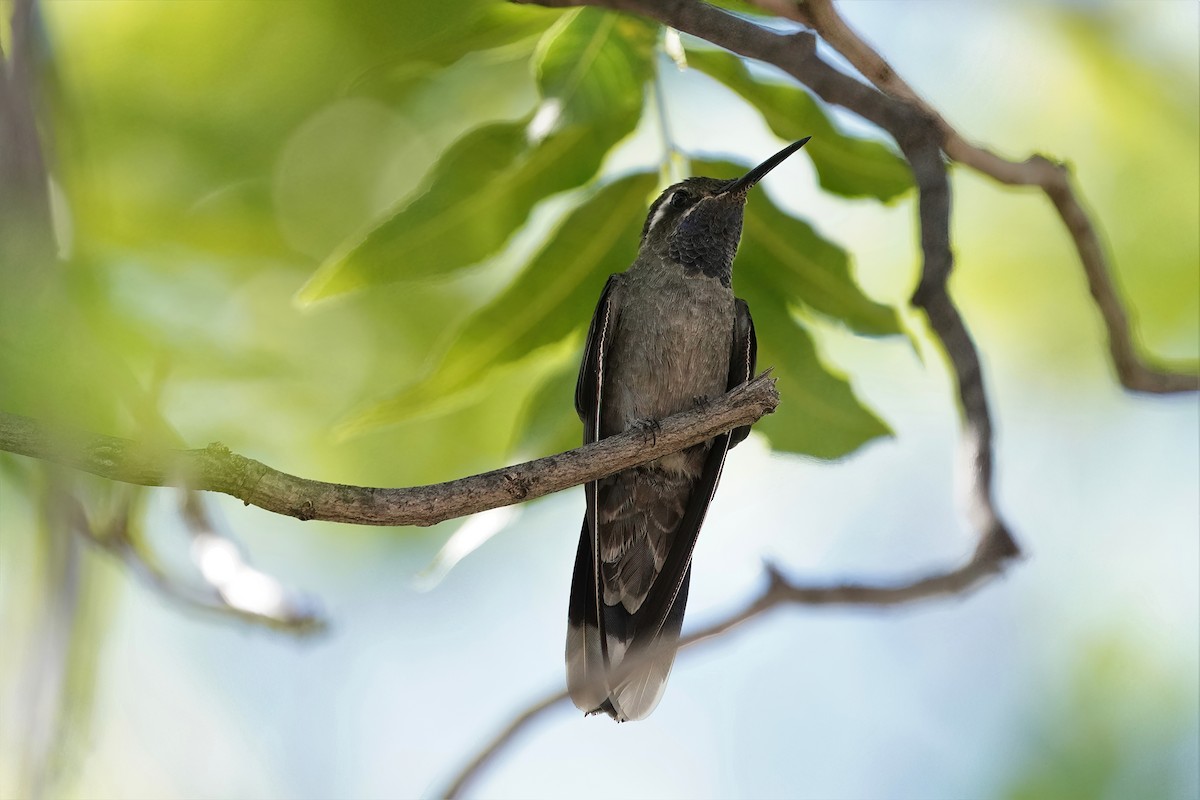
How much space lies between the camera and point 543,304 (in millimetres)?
4258

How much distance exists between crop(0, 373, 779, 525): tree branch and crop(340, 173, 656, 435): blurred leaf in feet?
1.89

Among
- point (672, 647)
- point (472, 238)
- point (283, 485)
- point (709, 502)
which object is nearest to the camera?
point (283, 485)

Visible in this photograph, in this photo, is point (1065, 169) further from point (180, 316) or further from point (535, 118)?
point (180, 316)

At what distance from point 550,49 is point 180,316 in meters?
2.09

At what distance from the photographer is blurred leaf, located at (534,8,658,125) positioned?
3.80 meters

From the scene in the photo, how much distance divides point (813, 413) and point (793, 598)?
71cm

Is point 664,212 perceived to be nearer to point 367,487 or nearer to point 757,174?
point 757,174

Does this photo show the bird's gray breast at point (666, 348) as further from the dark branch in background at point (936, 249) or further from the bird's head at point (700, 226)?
the dark branch in background at point (936, 249)

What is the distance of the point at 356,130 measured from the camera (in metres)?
4.47

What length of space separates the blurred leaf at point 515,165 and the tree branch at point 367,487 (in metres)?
0.79

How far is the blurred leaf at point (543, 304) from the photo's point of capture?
4.04 meters

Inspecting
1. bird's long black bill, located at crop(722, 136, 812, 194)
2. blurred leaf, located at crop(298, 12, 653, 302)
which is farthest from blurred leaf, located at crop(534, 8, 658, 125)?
bird's long black bill, located at crop(722, 136, 812, 194)

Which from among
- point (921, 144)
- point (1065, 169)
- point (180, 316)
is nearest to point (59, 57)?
point (180, 316)

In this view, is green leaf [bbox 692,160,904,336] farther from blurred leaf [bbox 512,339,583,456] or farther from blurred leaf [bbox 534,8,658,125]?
blurred leaf [bbox 512,339,583,456]
